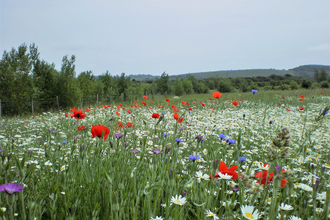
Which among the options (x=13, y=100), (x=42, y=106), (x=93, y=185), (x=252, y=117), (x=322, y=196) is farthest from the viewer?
(x=42, y=106)

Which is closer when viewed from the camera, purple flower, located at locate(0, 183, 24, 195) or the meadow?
purple flower, located at locate(0, 183, 24, 195)

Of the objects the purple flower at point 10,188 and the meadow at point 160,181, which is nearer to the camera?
the purple flower at point 10,188

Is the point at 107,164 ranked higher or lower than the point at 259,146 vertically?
higher

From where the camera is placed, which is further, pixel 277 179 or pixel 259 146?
pixel 259 146

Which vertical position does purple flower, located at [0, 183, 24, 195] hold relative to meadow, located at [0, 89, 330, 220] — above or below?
→ above

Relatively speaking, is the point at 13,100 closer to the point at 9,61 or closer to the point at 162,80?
the point at 9,61

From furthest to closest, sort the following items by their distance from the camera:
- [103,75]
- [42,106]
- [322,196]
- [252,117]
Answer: [103,75]
[42,106]
[252,117]
[322,196]

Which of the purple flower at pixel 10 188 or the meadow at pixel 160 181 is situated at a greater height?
the purple flower at pixel 10 188

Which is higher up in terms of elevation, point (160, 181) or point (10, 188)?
point (10, 188)

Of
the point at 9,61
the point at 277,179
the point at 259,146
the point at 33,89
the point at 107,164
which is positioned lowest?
the point at 259,146

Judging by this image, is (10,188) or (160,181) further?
(160,181)

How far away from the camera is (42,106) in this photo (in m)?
16.2

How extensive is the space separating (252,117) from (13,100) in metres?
15.3

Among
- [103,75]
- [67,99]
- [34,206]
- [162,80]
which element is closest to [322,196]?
[34,206]
